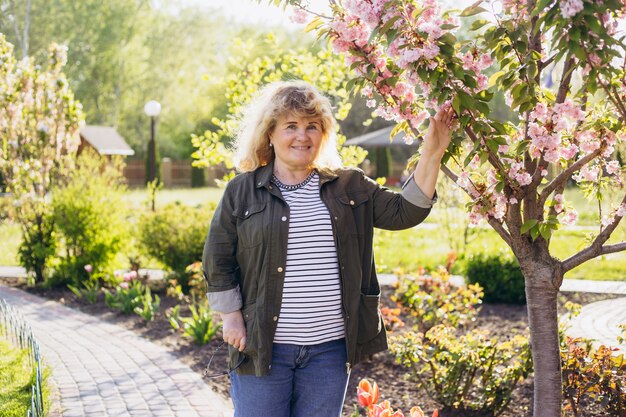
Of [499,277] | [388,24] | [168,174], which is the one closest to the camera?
[388,24]

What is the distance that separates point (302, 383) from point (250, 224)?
22.9 inches

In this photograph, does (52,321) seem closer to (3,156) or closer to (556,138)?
(3,156)

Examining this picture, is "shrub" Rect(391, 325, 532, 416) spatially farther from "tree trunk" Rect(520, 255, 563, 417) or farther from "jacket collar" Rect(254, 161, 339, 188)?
"jacket collar" Rect(254, 161, 339, 188)

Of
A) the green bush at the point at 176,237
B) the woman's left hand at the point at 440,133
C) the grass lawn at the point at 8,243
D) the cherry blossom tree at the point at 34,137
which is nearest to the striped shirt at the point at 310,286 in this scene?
the woman's left hand at the point at 440,133

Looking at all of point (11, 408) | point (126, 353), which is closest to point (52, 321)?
point (126, 353)

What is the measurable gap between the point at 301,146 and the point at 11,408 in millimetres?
2700

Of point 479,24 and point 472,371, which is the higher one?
point 479,24

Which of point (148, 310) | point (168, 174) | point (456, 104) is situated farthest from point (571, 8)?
point (168, 174)

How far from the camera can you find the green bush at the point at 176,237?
8.16 metres

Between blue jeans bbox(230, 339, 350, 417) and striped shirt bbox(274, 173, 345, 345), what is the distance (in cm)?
4

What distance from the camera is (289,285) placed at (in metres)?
2.52

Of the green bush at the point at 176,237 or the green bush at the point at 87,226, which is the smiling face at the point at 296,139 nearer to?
the green bush at the point at 176,237

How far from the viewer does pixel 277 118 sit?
2.65 m

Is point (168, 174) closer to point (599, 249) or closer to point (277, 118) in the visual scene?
point (277, 118)
